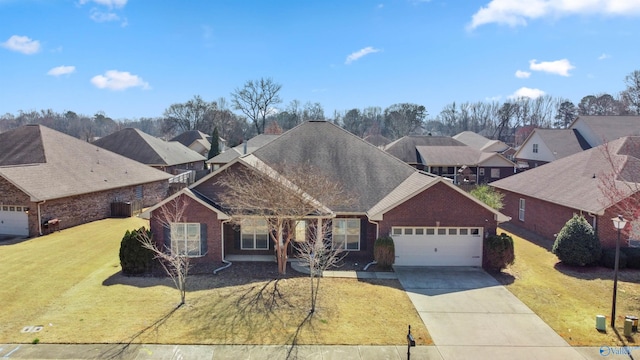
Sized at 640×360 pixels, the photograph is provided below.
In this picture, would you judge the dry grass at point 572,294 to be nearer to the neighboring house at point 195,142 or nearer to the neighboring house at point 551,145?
the neighboring house at point 551,145

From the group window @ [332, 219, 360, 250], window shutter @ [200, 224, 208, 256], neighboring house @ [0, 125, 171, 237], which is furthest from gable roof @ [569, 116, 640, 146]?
neighboring house @ [0, 125, 171, 237]

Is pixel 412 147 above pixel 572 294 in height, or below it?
above

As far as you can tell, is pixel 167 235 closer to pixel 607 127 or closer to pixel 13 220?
pixel 13 220

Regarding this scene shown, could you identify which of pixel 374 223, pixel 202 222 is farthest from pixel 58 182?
pixel 374 223

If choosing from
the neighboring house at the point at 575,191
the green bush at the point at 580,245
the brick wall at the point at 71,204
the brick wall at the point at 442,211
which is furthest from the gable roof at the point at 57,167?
the neighboring house at the point at 575,191

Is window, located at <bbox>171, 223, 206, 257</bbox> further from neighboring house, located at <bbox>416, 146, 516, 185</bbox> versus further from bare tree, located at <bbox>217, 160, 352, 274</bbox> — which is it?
neighboring house, located at <bbox>416, 146, 516, 185</bbox>
